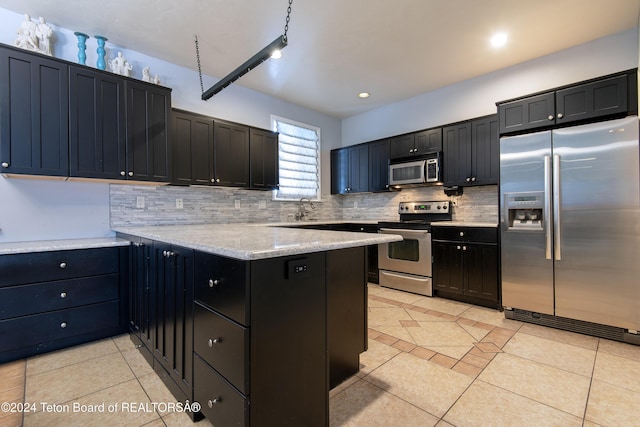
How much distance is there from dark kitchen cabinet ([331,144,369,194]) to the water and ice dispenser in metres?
2.18

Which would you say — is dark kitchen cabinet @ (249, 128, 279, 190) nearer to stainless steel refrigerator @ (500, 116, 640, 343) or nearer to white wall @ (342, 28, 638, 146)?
white wall @ (342, 28, 638, 146)

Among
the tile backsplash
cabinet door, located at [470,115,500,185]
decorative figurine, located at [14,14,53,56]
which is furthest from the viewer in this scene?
cabinet door, located at [470,115,500,185]

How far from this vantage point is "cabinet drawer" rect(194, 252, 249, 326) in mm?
1144

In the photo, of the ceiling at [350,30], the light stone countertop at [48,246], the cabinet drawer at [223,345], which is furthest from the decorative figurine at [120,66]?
the cabinet drawer at [223,345]

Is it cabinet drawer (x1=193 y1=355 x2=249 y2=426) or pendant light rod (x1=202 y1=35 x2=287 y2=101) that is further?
pendant light rod (x1=202 y1=35 x2=287 y2=101)

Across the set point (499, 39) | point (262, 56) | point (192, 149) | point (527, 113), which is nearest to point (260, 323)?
point (262, 56)

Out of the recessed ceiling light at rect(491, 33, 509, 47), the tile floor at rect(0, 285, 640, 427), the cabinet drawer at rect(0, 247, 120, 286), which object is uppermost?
the recessed ceiling light at rect(491, 33, 509, 47)

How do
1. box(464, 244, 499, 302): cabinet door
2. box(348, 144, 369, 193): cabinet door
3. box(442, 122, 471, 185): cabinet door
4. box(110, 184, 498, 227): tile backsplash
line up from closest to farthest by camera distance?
box(110, 184, 498, 227): tile backsplash → box(464, 244, 499, 302): cabinet door → box(442, 122, 471, 185): cabinet door → box(348, 144, 369, 193): cabinet door

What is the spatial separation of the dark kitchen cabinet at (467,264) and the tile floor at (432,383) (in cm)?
63

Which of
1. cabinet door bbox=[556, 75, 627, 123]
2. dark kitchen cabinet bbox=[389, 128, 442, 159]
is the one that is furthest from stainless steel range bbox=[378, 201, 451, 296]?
cabinet door bbox=[556, 75, 627, 123]

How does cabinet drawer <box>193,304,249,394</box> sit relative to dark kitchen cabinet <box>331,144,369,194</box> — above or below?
below

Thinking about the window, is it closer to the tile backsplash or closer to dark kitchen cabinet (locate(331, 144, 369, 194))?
the tile backsplash

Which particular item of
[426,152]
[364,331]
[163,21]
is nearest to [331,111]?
[426,152]

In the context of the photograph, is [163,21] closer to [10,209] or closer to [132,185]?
[132,185]
